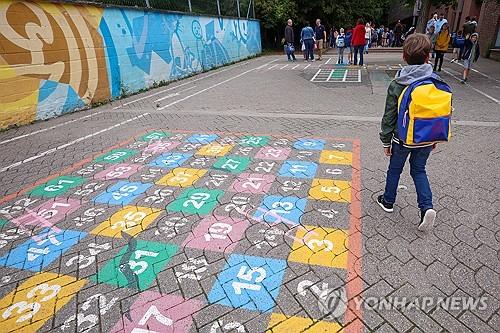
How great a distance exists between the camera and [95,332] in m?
2.13

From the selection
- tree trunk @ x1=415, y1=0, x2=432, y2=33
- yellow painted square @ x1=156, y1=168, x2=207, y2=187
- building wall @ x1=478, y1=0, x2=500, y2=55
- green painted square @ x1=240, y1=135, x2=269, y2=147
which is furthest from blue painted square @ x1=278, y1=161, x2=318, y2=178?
building wall @ x1=478, y1=0, x2=500, y2=55

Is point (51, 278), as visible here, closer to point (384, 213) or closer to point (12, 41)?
point (384, 213)

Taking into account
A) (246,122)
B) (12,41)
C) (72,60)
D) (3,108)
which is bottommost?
(246,122)

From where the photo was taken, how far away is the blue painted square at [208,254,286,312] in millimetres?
2297

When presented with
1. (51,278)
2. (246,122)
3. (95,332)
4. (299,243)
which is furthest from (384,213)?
(246,122)

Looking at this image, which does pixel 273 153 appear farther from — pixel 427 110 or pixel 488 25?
pixel 488 25

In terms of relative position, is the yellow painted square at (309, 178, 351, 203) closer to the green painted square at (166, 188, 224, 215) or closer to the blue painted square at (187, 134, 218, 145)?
the green painted square at (166, 188, 224, 215)

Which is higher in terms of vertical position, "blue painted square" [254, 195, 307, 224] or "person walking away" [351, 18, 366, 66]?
"person walking away" [351, 18, 366, 66]

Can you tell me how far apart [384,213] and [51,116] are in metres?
7.45

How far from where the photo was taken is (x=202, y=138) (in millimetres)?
5684

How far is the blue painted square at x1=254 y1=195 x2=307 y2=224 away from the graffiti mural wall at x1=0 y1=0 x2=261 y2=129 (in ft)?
20.1

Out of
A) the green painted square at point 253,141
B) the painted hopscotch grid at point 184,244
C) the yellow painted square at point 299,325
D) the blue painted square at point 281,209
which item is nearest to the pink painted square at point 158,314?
the painted hopscotch grid at point 184,244

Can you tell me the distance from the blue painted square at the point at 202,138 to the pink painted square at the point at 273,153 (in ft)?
3.37

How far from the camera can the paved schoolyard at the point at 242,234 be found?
7.32 ft
